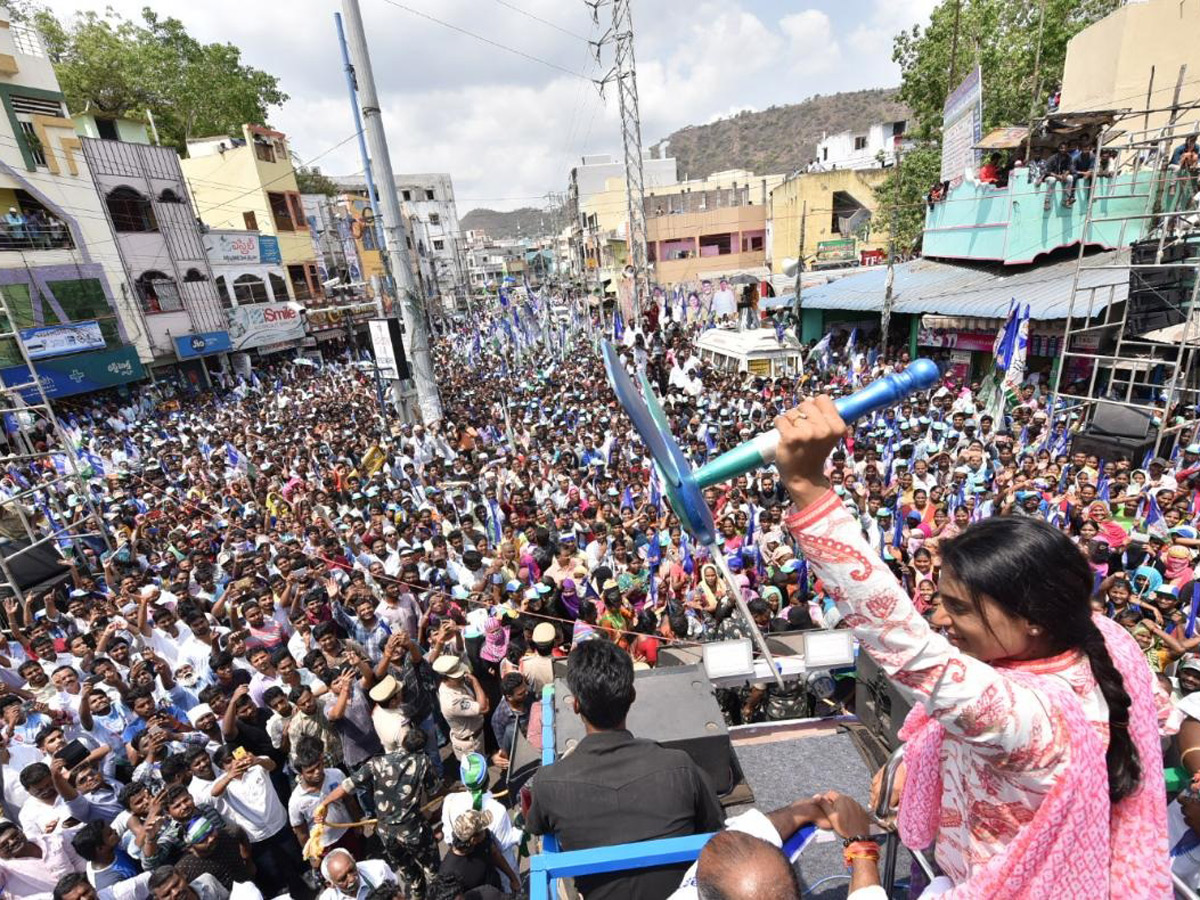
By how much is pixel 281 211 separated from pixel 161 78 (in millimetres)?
8759

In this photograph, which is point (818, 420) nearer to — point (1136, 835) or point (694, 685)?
point (1136, 835)

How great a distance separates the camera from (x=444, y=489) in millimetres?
9203

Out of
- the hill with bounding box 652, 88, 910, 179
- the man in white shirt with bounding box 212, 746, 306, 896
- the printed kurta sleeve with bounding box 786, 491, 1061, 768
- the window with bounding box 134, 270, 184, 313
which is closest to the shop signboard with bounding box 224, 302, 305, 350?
the window with bounding box 134, 270, 184, 313

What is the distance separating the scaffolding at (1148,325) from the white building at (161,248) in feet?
91.8

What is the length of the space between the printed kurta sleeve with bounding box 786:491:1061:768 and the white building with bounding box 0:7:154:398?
24299 millimetres

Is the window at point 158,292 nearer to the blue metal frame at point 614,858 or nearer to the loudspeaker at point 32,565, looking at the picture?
the loudspeaker at point 32,565

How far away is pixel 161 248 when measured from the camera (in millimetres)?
23500

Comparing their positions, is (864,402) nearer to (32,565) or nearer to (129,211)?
(32,565)

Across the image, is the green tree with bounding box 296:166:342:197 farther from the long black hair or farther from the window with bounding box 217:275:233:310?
the long black hair

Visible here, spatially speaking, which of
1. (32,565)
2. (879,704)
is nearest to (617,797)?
(879,704)

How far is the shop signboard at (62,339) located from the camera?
1827cm

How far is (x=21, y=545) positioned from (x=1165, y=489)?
13.2 meters

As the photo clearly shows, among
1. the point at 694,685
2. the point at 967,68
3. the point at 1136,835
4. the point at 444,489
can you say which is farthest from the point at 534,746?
the point at 967,68

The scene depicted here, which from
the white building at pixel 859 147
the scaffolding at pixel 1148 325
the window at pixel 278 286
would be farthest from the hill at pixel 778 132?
the scaffolding at pixel 1148 325
